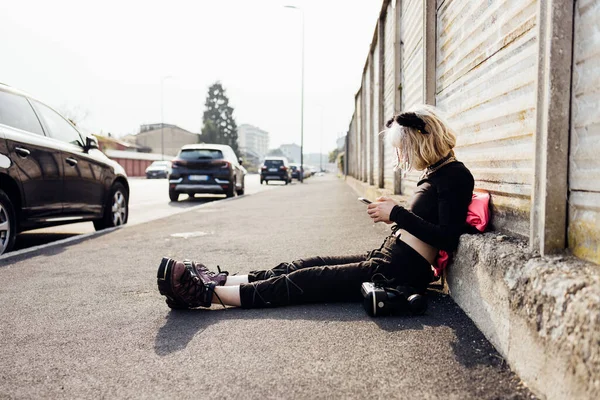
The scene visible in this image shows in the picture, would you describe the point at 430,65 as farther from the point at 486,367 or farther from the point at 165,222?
the point at 165,222

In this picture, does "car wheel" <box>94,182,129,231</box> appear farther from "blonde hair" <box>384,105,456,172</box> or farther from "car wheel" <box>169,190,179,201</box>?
"car wheel" <box>169,190,179,201</box>

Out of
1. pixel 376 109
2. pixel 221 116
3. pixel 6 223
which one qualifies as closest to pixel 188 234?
pixel 6 223

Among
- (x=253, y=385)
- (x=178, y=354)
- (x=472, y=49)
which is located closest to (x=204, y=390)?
(x=253, y=385)

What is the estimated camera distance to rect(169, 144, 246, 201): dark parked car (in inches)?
554

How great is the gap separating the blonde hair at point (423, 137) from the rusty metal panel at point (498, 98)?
0.36m

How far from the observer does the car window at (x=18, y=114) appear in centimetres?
521

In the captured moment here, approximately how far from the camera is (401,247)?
3051 millimetres

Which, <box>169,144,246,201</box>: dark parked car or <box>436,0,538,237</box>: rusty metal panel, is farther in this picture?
<box>169,144,246,201</box>: dark parked car

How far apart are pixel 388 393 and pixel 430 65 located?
3820mm

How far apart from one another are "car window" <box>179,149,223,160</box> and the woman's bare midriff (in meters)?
11.6

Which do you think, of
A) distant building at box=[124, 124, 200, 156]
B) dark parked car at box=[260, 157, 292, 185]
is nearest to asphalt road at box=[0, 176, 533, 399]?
dark parked car at box=[260, 157, 292, 185]

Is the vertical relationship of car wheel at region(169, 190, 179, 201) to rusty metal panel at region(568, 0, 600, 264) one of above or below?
below

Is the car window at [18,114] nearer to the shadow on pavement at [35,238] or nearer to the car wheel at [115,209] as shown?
the shadow on pavement at [35,238]

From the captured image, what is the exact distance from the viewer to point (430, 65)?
5.01m
